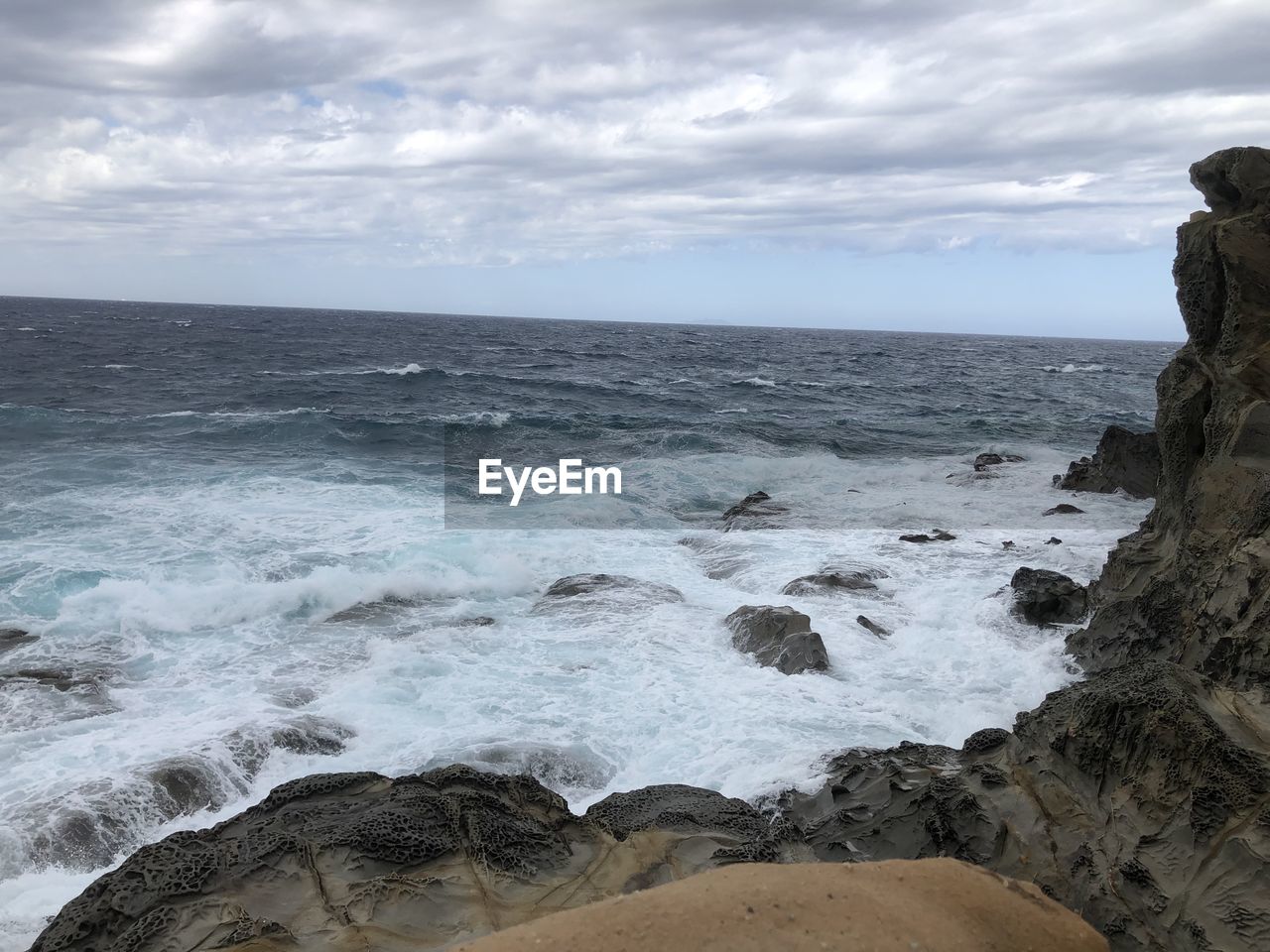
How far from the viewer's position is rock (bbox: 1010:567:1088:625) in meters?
11.5

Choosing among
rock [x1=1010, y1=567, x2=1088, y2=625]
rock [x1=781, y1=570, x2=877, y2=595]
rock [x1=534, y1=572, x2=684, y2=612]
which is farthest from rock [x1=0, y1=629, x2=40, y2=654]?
rock [x1=1010, y1=567, x2=1088, y2=625]

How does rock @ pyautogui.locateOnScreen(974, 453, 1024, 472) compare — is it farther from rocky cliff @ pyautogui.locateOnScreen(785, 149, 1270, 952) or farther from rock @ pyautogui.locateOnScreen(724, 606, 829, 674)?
rock @ pyautogui.locateOnScreen(724, 606, 829, 674)

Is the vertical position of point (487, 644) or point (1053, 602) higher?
point (1053, 602)

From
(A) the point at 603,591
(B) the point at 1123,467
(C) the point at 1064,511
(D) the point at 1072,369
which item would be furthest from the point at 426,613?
(D) the point at 1072,369

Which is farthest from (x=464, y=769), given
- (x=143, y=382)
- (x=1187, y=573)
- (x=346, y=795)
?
(x=143, y=382)

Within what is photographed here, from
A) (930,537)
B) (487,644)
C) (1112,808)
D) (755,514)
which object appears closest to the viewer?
(1112,808)

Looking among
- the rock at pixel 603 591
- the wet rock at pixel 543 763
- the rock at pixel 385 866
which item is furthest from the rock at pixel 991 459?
the rock at pixel 385 866

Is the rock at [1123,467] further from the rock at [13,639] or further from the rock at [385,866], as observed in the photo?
the rock at [13,639]

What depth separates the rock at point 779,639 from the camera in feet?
33.5

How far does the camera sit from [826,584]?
1321 cm

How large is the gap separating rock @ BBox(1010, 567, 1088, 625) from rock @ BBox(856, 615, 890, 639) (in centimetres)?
185

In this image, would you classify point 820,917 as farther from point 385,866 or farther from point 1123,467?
point 1123,467

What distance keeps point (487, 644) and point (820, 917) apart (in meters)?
8.05

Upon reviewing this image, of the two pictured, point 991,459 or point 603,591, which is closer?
point 603,591
